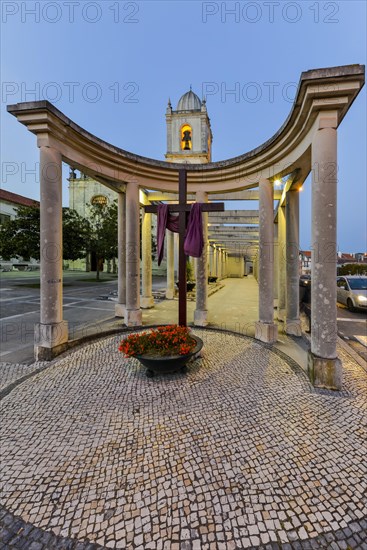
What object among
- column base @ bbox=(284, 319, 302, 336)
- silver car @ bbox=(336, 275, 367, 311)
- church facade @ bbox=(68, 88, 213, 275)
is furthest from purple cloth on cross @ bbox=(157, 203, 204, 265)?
church facade @ bbox=(68, 88, 213, 275)

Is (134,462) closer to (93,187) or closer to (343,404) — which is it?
(343,404)

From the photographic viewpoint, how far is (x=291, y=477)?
2297 mm

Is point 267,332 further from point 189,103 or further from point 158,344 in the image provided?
point 189,103

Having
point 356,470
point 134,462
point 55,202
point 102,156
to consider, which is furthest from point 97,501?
point 102,156

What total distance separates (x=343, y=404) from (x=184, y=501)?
2.77 metres

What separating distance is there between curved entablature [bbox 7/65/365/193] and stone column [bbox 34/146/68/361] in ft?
1.59

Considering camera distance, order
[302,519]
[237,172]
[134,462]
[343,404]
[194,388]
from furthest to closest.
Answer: [237,172], [194,388], [343,404], [134,462], [302,519]

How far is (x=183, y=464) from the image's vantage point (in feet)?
7.96

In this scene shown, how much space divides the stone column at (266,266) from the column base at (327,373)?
6.73 feet

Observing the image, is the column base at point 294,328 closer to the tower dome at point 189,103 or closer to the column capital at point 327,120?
the column capital at point 327,120

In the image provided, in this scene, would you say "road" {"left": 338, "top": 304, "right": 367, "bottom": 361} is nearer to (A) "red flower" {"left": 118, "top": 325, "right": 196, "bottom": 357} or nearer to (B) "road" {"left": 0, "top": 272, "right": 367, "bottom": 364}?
(B) "road" {"left": 0, "top": 272, "right": 367, "bottom": 364}

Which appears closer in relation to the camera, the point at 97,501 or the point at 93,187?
the point at 97,501

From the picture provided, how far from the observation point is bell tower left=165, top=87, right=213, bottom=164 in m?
26.8

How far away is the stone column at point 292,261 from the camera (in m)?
6.99
